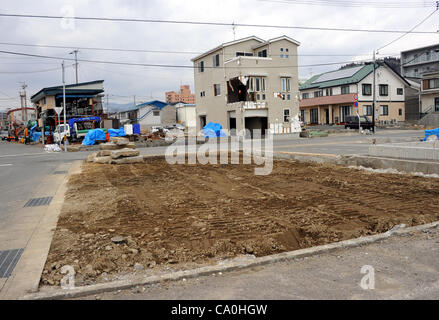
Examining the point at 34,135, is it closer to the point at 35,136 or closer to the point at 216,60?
the point at 35,136

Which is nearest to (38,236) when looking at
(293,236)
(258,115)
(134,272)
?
(134,272)

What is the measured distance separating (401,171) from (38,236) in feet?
32.9

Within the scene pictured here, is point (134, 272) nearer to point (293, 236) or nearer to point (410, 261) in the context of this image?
point (293, 236)

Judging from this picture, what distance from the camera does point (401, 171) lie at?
11.2 metres

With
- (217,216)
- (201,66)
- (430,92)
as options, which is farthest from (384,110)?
(217,216)

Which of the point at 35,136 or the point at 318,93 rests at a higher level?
the point at 318,93

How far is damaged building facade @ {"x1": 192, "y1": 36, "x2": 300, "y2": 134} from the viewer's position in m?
35.2

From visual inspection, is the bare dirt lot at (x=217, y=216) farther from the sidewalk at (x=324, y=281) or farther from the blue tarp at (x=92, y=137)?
the blue tarp at (x=92, y=137)

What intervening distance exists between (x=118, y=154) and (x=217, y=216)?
11509 millimetres

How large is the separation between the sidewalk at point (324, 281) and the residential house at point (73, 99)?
42048 millimetres

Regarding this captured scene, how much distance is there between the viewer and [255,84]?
35.5m

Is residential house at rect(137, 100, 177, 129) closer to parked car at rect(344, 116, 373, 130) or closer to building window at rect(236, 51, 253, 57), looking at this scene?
building window at rect(236, 51, 253, 57)

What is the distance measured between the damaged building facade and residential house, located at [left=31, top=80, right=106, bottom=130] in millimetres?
15975

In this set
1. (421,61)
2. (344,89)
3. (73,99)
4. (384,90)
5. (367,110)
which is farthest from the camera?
(421,61)
